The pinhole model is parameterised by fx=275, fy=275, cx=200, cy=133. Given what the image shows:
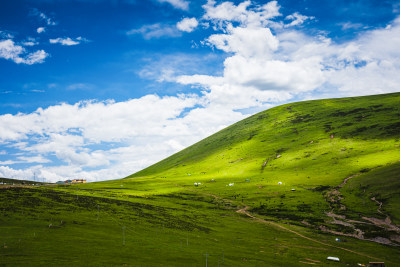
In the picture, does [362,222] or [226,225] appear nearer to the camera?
[226,225]

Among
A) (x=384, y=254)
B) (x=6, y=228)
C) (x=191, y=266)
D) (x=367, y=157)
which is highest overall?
(x=367, y=157)

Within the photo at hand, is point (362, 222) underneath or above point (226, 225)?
underneath

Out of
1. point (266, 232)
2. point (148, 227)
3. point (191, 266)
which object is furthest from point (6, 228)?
point (266, 232)

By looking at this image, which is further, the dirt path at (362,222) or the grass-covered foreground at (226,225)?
the dirt path at (362,222)

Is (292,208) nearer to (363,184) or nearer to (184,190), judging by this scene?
(363,184)

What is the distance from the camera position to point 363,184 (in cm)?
14188

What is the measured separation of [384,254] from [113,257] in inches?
2992

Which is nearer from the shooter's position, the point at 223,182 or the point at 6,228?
the point at 6,228

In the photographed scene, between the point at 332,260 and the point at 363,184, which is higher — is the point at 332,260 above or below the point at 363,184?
below

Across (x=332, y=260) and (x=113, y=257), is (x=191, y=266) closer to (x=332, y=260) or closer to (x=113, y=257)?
(x=113, y=257)

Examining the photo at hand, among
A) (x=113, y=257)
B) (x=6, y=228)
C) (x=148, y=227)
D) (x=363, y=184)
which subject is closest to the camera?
(x=113, y=257)

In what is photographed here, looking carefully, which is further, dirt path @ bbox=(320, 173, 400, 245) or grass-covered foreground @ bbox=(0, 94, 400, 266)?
dirt path @ bbox=(320, 173, 400, 245)

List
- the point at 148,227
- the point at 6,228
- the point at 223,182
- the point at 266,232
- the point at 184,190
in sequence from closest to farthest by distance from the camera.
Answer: the point at 6,228 → the point at 148,227 → the point at 266,232 → the point at 184,190 → the point at 223,182

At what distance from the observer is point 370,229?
101500 millimetres
